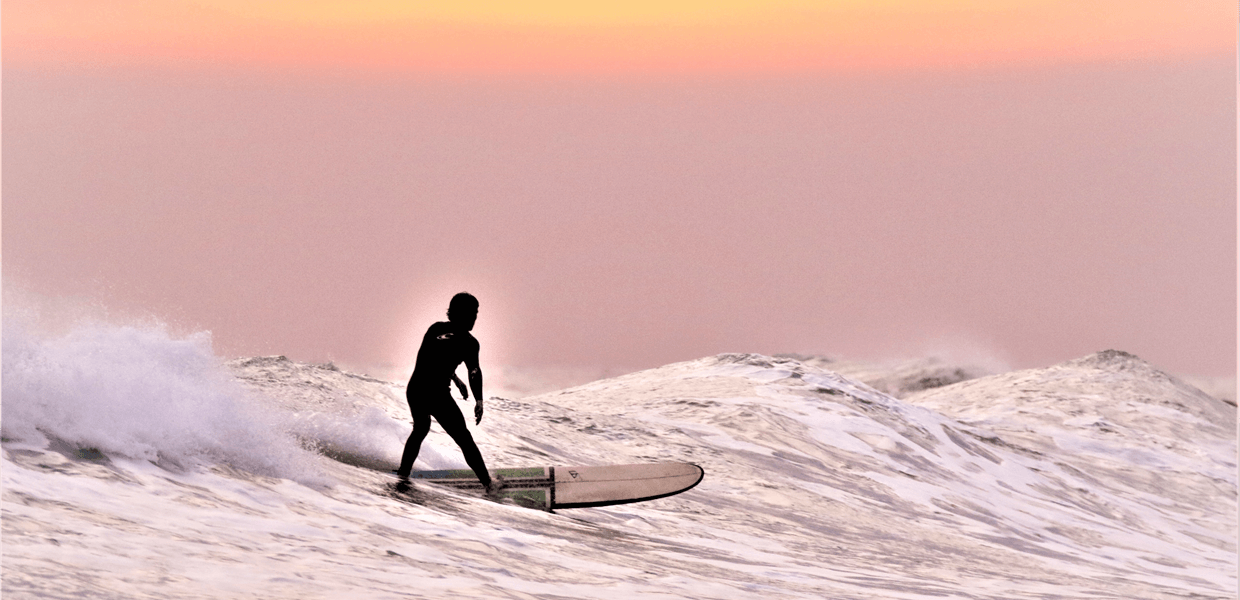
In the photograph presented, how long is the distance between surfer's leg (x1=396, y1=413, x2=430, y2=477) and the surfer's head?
1.21m

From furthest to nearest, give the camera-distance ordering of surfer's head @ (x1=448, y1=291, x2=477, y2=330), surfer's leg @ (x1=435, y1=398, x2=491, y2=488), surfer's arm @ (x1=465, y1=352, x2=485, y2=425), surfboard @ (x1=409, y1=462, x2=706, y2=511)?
surfboard @ (x1=409, y1=462, x2=706, y2=511), surfer's leg @ (x1=435, y1=398, x2=491, y2=488), surfer's head @ (x1=448, y1=291, x2=477, y2=330), surfer's arm @ (x1=465, y1=352, x2=485, y2=425)

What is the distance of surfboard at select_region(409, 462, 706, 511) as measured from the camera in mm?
14727

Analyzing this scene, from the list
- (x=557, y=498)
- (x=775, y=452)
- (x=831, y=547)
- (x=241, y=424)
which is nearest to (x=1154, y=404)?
(x=775, y=452)

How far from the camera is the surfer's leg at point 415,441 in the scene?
1343 cm

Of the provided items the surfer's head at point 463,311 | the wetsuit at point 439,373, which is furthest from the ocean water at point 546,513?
the surfer's head at point 463,311

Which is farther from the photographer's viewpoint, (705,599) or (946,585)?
(946,585)

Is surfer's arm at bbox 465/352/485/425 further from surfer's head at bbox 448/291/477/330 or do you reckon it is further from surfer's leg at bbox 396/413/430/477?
surfer's leg at bbox 396/413/430/477

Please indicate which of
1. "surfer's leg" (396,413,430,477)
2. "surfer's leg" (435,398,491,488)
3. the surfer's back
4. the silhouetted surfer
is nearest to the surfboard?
"surfer's leg" (396,413,430,477)

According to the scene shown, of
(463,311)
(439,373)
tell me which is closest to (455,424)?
(439,373)

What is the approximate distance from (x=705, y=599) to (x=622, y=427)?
13042 mm

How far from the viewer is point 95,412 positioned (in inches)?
488

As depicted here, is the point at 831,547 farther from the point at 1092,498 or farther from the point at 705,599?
the point at 1092,498

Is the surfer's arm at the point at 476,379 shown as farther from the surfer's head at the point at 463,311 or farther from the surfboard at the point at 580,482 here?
the surfboard at the point at 580,482

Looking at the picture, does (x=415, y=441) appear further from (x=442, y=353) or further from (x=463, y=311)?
(x=463, y=311)
